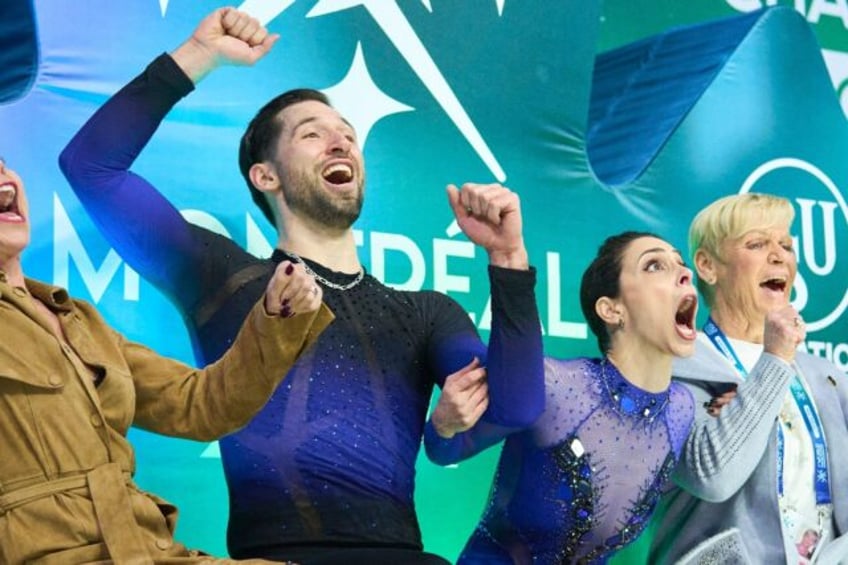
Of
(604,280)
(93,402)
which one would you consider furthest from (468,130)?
(93,402)

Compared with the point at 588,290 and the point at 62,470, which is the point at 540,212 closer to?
the point at 588,290

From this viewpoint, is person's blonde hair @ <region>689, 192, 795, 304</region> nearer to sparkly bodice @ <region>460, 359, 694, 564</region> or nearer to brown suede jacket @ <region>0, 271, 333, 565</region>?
sparkly bodice @ <region>460, 359, 694, 564</region>

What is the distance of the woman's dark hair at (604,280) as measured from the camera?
3330 mm

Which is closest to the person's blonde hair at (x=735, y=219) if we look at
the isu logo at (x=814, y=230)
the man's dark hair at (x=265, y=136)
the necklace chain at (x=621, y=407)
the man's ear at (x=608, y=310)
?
the isu logo at (x=814, y=230)

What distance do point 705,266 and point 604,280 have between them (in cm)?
62

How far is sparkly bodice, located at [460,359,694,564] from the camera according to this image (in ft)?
10.0

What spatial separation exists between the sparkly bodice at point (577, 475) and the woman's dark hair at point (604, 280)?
5.8 inches

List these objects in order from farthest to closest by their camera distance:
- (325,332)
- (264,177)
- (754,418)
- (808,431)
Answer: (808,431)
(754,418)
(264,177)
(325,332)

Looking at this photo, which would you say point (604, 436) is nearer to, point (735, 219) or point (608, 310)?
point (608, 310)

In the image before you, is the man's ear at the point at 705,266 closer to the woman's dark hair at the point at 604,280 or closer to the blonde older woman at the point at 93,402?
the woman's dark hair at the point at 604,280

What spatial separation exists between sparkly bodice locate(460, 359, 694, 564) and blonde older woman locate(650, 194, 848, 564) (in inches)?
8.8

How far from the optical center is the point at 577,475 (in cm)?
306

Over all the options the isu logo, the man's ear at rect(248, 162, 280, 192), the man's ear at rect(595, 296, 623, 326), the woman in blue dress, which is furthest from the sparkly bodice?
the isu logo

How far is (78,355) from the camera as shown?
92.7 inches
